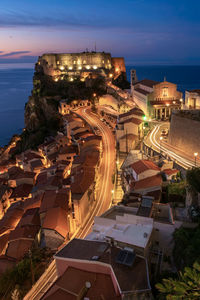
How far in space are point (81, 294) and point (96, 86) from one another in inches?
1918

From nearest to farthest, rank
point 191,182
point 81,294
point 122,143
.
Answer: point 81,294, point 191,182, point 122,143

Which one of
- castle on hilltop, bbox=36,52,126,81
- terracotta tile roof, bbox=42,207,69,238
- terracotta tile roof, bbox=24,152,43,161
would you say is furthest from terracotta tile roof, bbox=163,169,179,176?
castle on hilltop, bbox=36,52,126,81

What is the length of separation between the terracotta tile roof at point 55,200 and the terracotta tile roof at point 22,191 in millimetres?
8079

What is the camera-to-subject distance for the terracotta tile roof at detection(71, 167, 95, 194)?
23891mm

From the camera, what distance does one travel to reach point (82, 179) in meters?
25.4

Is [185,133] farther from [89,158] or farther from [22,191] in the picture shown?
[22,191]

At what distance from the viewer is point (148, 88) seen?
133 ft

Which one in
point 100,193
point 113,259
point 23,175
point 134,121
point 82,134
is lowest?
point 23,175

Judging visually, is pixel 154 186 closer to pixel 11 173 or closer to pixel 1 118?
pixel 11 173

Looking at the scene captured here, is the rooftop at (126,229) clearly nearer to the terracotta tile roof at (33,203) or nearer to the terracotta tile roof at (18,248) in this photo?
the terracotta tile roof at (18,248)

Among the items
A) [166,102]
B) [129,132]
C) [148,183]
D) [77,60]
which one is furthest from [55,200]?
[77,60]

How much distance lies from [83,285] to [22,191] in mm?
24499

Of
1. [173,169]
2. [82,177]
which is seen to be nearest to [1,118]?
[82,177]

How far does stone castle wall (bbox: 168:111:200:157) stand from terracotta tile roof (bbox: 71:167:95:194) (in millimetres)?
9590
